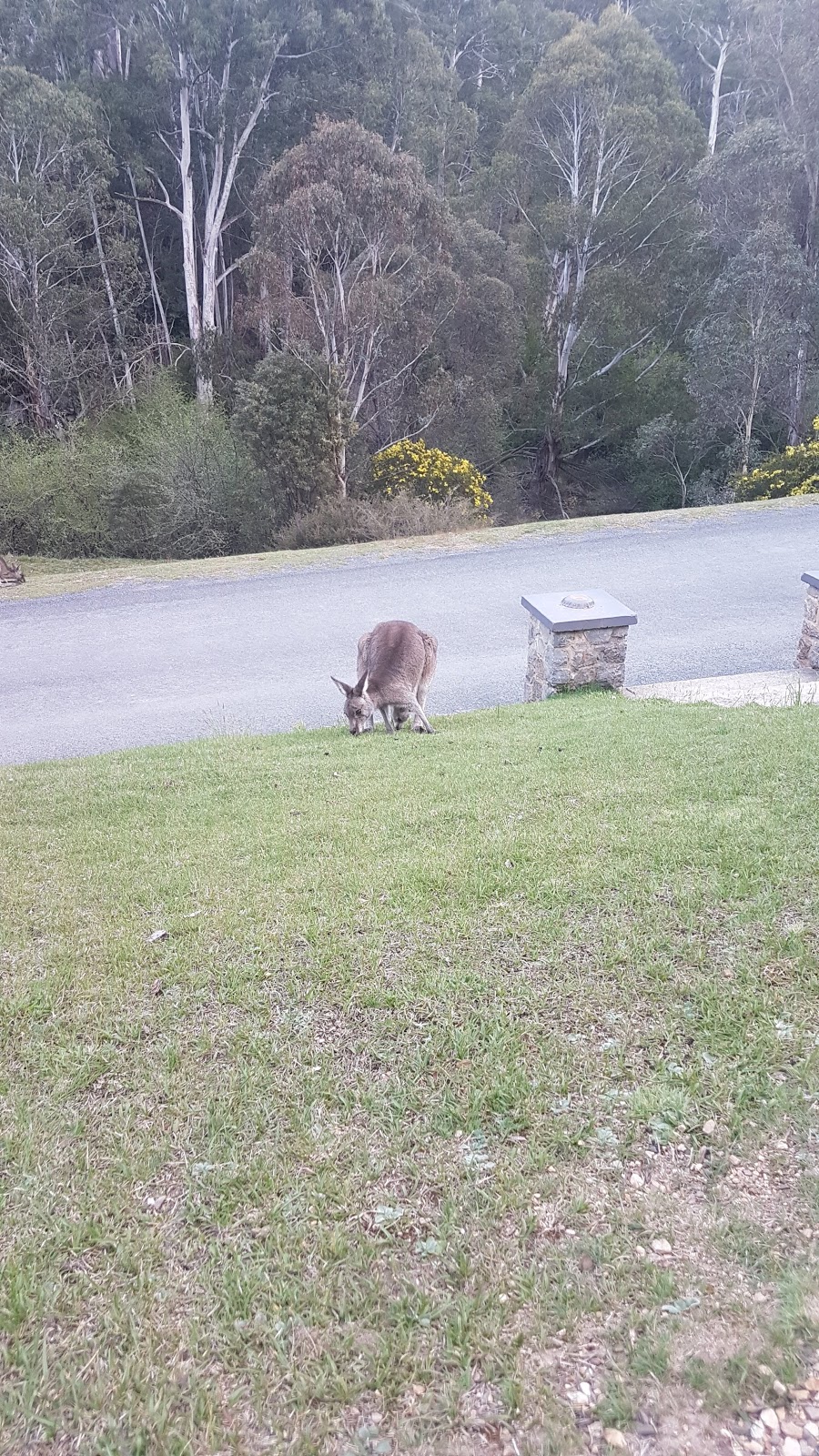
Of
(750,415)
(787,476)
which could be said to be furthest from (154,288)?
(787,476)

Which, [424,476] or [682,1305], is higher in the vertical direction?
[424,476]

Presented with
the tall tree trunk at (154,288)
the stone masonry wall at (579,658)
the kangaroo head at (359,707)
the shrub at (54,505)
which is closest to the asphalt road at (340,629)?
the stone masonry wall at (579,658)

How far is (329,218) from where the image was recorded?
2478 centimetres

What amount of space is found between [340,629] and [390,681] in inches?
193

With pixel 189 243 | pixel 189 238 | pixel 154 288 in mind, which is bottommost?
pixel 154 288

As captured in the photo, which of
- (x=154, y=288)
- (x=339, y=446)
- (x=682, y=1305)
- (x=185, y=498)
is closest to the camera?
(x=682, y=1305)

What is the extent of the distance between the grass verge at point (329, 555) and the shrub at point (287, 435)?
510cm

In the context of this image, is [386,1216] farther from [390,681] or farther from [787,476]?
[787,476]

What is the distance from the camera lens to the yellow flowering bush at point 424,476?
24422 mm

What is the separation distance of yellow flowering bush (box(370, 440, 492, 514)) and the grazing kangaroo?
1559 centimetres

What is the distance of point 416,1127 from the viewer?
11.6 ft

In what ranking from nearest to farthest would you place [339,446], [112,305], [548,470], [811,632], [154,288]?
[811,632]
[339,446]
[112,305]
[154,288]
[548,470]

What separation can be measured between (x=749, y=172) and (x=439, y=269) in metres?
12.0

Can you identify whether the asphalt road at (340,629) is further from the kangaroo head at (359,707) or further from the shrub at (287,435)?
the shrub at (287,435)
